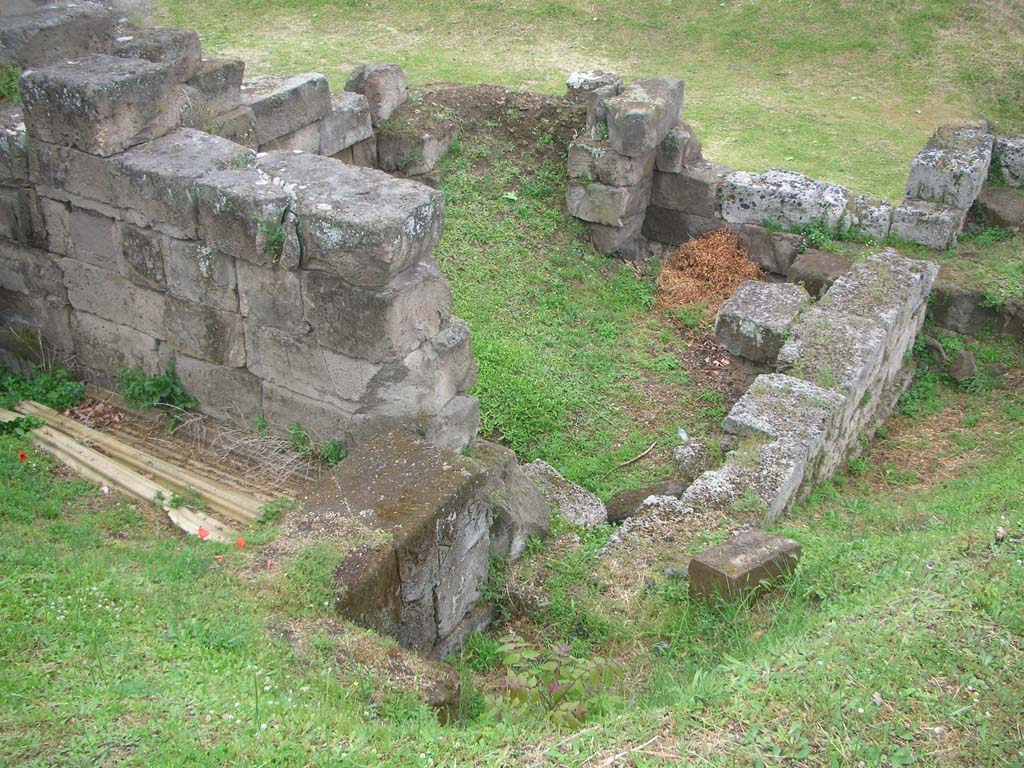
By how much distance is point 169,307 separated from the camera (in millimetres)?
5902

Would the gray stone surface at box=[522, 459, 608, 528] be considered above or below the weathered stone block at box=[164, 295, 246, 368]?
below

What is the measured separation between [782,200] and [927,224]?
1422 mm

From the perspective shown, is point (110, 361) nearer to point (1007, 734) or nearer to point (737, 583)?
point (737, 583)

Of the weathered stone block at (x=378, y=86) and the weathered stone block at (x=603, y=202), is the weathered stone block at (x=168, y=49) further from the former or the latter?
the weathered stone block at (x=603, y=202)

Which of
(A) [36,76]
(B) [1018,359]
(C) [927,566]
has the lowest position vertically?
(B) [1018,359]

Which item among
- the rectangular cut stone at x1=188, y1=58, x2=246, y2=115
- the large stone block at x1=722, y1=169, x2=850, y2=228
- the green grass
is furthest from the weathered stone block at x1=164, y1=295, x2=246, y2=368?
the green grass

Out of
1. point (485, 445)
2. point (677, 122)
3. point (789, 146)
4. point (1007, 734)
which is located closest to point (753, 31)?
point (789, 146)

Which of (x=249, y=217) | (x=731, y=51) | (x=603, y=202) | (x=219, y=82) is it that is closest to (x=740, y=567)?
(x=249, y=217)

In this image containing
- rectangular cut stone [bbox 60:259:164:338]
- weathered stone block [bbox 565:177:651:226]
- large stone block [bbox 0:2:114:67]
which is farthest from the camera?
weathered stone block [bbox 565:177:651:226]

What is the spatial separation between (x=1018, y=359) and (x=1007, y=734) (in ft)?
20.3

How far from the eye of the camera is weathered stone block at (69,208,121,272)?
19.5 ft

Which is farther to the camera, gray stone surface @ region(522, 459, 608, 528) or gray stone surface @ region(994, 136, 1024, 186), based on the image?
gray stone surface @ region(994, 136, 1024, 186)

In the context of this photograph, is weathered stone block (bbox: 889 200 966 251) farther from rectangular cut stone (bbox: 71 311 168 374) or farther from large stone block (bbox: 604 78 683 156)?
rectangular cut stone (bbox: 71 311 168 374)

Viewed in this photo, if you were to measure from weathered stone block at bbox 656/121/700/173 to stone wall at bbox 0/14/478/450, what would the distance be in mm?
5244
